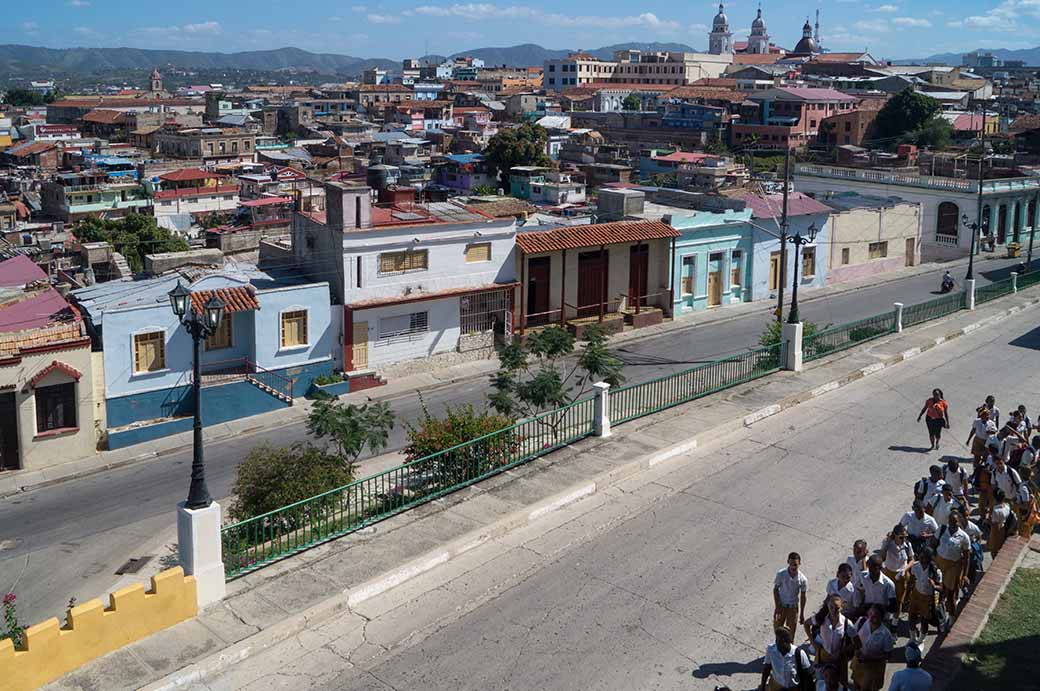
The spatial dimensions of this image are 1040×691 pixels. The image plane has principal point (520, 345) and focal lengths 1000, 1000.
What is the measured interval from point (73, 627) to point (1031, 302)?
33.4 metres

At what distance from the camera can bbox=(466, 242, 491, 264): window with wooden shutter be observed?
30641mm

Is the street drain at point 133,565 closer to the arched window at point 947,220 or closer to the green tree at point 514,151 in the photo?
the arched window at point 947,220

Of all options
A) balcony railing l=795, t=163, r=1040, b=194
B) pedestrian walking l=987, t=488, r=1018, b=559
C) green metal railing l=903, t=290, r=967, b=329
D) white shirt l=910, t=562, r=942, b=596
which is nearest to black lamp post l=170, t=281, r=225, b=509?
white shirt l=910, t=562, r=942, b=596

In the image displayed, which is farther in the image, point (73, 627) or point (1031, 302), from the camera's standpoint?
point (1031, 302)

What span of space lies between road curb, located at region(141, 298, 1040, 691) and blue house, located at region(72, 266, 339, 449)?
37.8 feet

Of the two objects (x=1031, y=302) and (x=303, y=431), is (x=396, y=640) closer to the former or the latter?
(x=303, y=431)

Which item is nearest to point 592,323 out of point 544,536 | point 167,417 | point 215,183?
point 167,417

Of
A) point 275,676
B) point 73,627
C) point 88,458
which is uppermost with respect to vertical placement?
point 73,627

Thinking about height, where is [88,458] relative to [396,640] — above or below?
below

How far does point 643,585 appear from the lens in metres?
12.7

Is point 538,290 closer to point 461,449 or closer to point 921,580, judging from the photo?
point 461,449

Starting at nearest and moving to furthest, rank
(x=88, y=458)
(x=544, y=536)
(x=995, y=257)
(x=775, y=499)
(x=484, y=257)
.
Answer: (x=544, y=536) < (x=775, y=499) < (x=88, y=458) < (x=484, y=257) < (x=995, y=257)

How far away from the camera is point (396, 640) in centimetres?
1136

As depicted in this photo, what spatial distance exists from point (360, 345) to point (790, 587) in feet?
63.8
